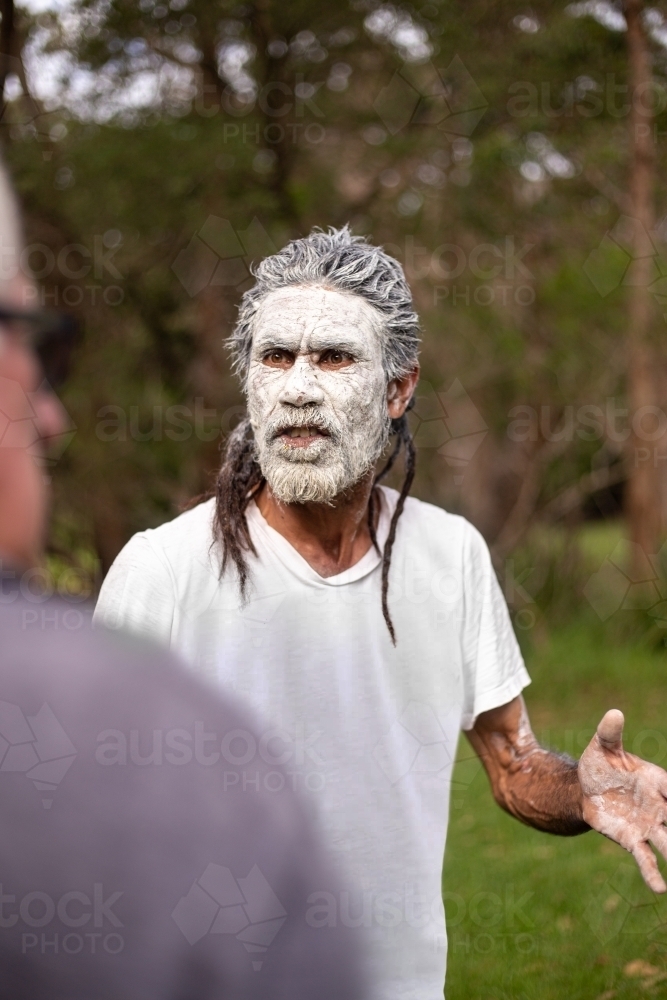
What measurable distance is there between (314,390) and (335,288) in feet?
0.77

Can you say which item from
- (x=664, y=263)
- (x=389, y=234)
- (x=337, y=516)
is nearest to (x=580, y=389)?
(x=664, y=263)

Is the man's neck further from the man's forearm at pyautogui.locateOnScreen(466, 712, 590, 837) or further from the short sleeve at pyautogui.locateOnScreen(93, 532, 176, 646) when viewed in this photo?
the man's forearm at pyautogui.locateOnScreen(466, 712, 590, 837)

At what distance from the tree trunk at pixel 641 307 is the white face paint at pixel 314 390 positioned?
521 centimetres

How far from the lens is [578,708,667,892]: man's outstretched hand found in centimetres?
195

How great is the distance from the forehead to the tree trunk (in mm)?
5173

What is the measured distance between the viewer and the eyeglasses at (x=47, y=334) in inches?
31.4

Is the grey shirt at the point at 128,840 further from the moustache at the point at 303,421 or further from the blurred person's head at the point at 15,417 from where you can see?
the moustache at the point at 303,421

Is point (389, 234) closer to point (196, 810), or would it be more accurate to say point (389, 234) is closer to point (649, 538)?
point (649, 538)

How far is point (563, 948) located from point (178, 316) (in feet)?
15.6

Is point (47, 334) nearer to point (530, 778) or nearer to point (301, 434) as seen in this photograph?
point (301, 434)

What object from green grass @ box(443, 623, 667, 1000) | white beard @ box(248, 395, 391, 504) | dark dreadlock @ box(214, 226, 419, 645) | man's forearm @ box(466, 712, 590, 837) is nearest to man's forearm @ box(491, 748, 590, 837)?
man's forearm @ box(466, 712, 590, 837)

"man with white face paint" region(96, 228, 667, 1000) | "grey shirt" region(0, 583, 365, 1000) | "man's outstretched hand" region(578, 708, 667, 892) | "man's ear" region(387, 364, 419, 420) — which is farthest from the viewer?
"man's ear" region(387, 364, 419, 420)

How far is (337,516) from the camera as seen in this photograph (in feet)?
7.34

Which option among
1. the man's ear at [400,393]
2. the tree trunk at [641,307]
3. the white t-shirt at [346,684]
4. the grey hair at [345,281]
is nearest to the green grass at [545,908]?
the white t-shirt at [346,684]
